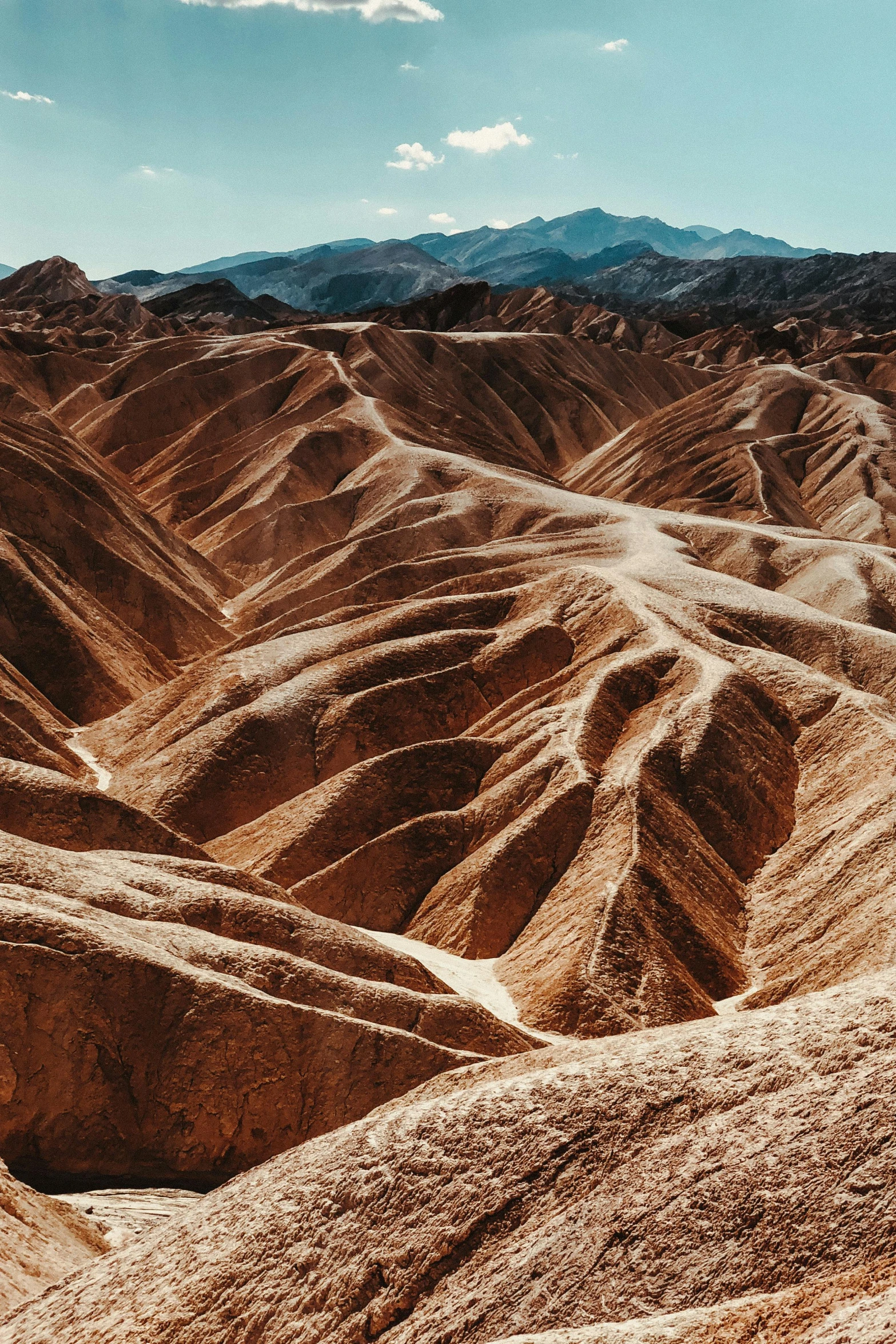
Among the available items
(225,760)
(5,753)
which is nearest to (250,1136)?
(5,753)

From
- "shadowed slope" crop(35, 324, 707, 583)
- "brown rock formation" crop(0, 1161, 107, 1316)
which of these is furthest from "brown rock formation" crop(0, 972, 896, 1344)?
"shadowed slope" crop(35, 324, 707, 583)

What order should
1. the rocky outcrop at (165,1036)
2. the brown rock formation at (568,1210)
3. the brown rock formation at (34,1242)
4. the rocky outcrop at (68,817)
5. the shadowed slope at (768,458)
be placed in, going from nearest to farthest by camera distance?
the brown rock formation at (568,1210) → the brown rock formation at (34,1242) → the rocky outcrop at (165,1036) → the rocky outcrop at (68,817) → the shadowed slope at (768,458)

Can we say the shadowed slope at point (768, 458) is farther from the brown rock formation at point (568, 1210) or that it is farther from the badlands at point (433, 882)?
the brown rock formation at point (568, 1210)

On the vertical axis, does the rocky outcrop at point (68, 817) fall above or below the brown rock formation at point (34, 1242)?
above

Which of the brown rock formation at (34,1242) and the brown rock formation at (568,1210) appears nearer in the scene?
the brown rock formation at (568,1210)

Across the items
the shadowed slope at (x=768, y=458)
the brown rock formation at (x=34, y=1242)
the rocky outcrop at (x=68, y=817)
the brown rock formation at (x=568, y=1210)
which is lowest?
the brown rock formation at (x=568, y=1210)

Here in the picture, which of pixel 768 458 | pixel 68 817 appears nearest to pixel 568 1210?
pixel 68 817

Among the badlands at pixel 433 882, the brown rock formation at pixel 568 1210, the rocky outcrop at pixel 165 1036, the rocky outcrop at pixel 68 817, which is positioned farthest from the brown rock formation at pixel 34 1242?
the rocky outcrop at pixel 68 817

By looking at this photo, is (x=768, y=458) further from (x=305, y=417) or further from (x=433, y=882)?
(x=433, y=882)

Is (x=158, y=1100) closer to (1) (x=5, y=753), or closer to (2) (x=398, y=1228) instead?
(2) (x=398, y=1228)
